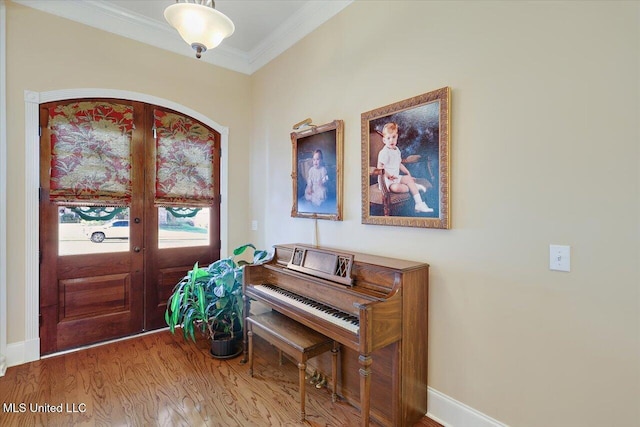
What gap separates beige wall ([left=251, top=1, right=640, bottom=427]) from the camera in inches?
51.7

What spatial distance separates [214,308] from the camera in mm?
2750

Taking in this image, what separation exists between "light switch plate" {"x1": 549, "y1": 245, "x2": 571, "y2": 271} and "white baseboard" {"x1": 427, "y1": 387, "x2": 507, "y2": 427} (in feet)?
3.04

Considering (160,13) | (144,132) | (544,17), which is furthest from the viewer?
(144,132)

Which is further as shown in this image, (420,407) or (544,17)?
(420,407)

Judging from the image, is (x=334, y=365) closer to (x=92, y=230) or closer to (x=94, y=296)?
(x=94, y=296)

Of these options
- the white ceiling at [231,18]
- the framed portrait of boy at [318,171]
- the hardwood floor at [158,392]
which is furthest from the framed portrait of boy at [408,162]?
the hardwood floor at [158,392]

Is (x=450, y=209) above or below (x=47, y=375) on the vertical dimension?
above

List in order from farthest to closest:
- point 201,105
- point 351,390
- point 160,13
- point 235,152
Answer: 1. point 235,152
2. point 201,105
3. point 160,13
4. point 351,390

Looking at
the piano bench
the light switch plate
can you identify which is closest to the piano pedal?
the piano bench

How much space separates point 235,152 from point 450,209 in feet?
9.13

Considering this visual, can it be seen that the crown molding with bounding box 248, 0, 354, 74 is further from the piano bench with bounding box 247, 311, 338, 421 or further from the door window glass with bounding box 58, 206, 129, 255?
the piano bench with bounding box 247, 311, 338, 421

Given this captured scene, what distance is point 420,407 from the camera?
190 cm

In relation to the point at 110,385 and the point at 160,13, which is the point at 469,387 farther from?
the point at 160,13

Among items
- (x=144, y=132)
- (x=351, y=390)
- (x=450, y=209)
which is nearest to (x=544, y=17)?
(x=450, y=209)
